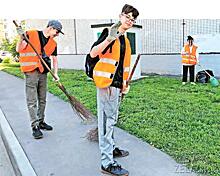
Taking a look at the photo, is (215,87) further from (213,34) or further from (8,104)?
(8,104)

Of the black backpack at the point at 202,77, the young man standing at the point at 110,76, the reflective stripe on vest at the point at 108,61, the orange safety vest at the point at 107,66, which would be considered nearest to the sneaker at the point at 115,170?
the young man standing at the point at 110,76

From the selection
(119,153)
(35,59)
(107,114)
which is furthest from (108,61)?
(35,59)

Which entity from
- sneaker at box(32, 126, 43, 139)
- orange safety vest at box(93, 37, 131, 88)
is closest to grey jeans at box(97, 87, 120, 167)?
orange safety vest at box(93, 37, 131, 88)

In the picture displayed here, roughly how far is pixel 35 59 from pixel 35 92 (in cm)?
52

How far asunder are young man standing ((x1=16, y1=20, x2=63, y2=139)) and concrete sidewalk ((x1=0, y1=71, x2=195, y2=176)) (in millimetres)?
430

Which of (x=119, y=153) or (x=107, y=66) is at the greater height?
(x=107, y=66)

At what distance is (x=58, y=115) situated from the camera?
293 inches

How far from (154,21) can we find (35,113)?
12137 mm

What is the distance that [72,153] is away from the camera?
4.88 meters

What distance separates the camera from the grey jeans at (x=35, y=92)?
5.41 metres

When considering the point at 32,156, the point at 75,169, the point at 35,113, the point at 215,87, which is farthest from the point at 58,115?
the point at 215,87

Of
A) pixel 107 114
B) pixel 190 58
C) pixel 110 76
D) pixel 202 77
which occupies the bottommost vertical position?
pixel 202 77

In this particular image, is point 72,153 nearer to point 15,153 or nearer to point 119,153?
point 119,153

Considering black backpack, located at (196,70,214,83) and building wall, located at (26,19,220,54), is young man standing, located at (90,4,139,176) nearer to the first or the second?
black backpack, located at (196,70,214,83)
